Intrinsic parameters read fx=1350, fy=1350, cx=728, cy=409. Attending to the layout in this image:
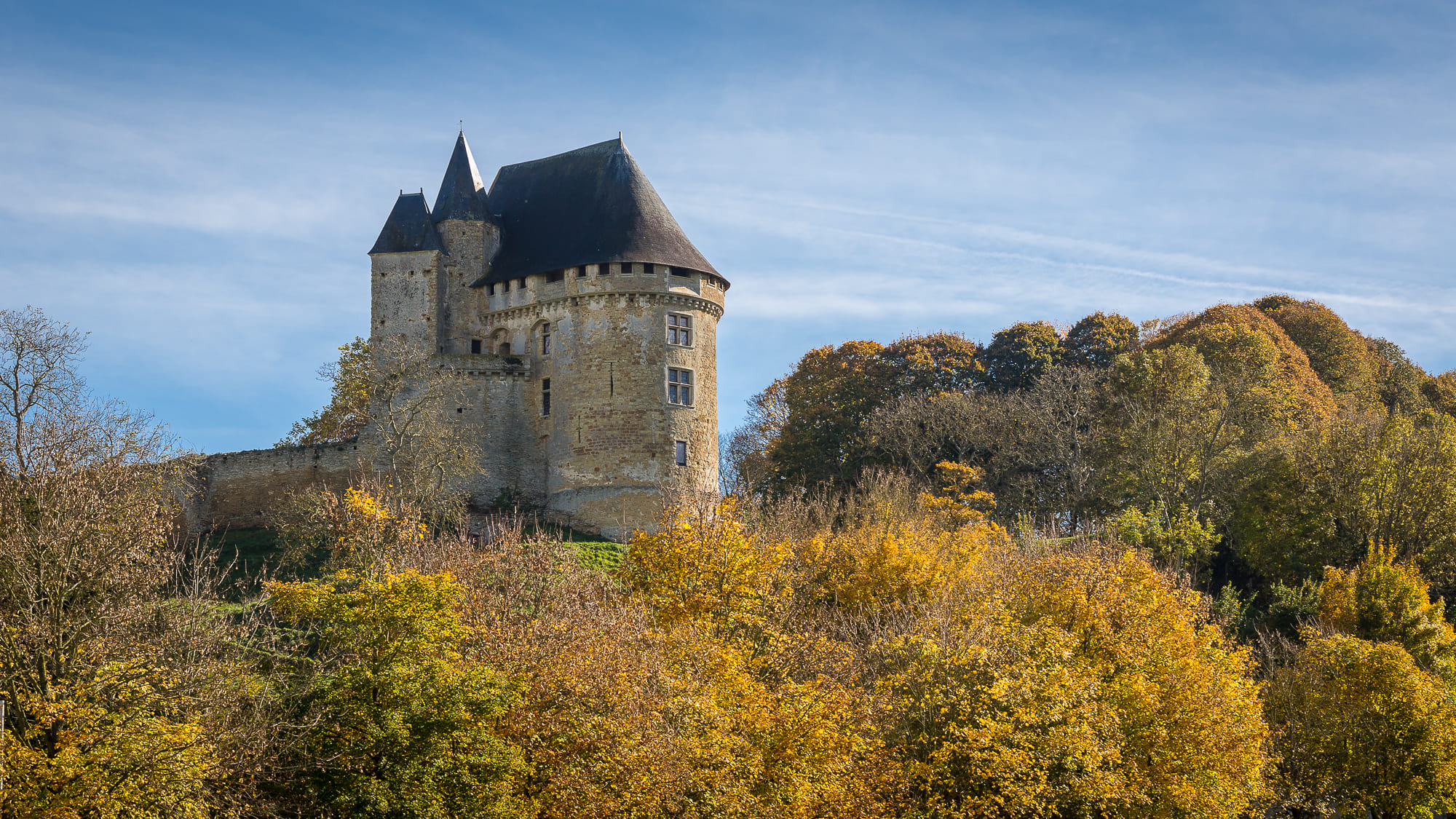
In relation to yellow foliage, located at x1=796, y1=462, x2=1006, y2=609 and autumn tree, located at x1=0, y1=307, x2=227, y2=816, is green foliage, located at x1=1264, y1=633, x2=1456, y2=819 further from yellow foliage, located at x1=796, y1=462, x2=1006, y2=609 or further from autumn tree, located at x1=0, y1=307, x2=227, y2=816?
autumn tree, located at x1=0, y1=307, x2=227, y2=816

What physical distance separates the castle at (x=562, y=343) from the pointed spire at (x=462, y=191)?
2.8 inches

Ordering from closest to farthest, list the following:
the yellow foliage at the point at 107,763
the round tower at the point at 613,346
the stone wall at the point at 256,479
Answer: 1. the yellow foliage at the point at 107,763
2. the stone wall at the point at 256,479
3. the round tower at the point at 613,346

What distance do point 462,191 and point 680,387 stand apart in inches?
420

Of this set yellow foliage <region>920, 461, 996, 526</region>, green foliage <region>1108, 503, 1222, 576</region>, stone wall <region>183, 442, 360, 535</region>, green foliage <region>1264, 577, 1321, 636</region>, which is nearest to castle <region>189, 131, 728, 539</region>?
stone wall <region>183, 442, 360, 535</region>

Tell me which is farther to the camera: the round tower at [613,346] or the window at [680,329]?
the window at [680,329]

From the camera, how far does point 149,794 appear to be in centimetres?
1984

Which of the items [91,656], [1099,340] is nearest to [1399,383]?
[1099,340]

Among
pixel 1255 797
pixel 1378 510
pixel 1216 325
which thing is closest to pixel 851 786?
pixel 1255 797

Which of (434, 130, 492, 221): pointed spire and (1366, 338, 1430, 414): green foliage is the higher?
(434, 130, 492, 221): pointed spire

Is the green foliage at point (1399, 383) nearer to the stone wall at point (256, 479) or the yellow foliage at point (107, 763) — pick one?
the stone wall at point (256, 479)

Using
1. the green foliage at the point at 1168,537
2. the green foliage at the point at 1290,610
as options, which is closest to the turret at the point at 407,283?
the green foliage at the point at 1168,537

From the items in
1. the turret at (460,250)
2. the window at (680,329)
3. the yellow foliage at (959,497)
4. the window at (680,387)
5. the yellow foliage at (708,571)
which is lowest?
the yellow foliage at (708,571)

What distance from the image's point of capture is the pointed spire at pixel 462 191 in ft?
152

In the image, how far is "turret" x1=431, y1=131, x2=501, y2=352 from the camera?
150ft
